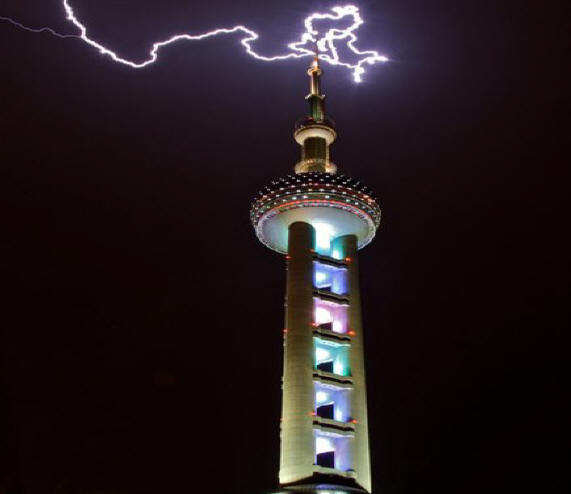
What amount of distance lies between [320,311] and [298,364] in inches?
363

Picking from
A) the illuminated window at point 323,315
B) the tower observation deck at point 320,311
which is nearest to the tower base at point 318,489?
the tower observation deck at point 320,311

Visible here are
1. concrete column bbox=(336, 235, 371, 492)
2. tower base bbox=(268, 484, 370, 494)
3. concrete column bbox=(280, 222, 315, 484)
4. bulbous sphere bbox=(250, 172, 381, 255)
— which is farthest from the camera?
bulbous sphere bbox=(250, 172, 381, 255)

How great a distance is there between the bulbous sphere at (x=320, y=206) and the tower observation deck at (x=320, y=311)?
0.36 ft

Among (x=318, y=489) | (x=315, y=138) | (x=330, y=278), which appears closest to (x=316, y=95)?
(x=315, y=138)

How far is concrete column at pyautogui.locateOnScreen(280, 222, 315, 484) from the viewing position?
69.9 meters

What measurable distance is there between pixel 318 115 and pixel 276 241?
57.3 ft

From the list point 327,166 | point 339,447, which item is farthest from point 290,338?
point 327,166

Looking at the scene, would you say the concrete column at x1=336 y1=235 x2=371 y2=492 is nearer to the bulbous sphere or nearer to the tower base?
the bulbous sphere

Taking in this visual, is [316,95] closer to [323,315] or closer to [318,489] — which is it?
[323,315]

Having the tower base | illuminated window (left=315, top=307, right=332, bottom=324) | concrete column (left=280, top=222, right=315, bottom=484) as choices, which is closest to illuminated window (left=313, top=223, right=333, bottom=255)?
concrete column (left=280, top=222, right=315, bottom=484)

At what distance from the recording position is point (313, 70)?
99.6 m

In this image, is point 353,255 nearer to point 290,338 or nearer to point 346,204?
point 346,204

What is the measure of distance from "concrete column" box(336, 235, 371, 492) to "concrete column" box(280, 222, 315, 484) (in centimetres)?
461

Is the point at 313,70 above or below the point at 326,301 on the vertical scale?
above
